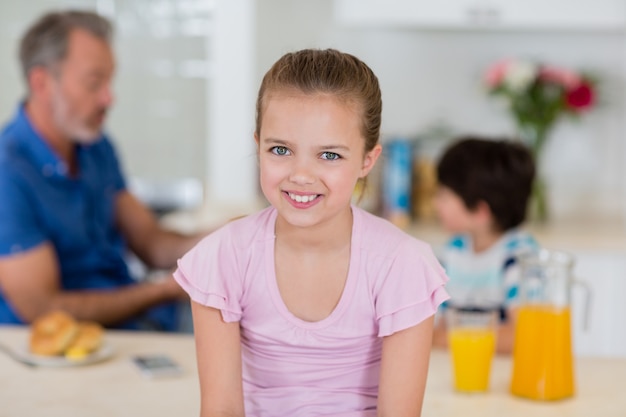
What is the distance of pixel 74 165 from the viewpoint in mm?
2445

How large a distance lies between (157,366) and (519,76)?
213 cm

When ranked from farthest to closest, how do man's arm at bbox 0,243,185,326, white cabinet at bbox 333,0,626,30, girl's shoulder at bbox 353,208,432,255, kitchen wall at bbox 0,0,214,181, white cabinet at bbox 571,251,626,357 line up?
kitchen wall at bbox 0,0,214,181, white cabinet at bbox 333,0,626,30, white cabinet at bbox 571,251,626,357, man's arm at bbox 0,243,185,326, girl's shoulder at bbox 353,208,432,255

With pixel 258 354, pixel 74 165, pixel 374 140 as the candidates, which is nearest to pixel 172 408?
pixel 258 354

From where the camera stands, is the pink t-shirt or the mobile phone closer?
the pink t-shirt

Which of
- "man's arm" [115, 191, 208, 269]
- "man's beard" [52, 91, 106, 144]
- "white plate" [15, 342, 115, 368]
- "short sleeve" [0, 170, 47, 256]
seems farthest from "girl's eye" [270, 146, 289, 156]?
"man's arm" [115, 191, 208, 269]

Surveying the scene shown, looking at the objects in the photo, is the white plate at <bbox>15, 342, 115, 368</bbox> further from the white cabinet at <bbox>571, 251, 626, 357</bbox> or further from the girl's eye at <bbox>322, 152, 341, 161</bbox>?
the white cabinet at <bbox>571, 251, 626, 357</bbox>

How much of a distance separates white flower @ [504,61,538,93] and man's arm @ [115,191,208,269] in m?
1.31

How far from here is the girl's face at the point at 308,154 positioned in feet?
3.40

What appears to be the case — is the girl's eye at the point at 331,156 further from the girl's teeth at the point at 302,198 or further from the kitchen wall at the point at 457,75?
the kitchen wall at the point at 457,75

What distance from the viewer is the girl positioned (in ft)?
3.67

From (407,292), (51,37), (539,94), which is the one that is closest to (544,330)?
(407,292)

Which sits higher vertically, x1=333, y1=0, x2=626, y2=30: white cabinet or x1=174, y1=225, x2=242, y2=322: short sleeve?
x1=333, y1=0, x2=626, y2=30: white cabinet

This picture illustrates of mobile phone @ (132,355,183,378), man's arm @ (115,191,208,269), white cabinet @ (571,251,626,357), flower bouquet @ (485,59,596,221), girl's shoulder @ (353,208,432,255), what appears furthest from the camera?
flower bouquet @ (485,59,596,221)

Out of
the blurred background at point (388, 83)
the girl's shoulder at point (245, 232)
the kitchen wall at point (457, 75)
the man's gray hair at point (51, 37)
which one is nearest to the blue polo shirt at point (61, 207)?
the man's gray hair at point (51, 37)
